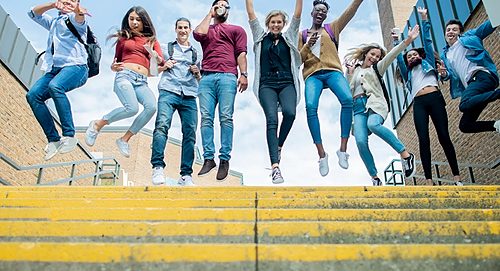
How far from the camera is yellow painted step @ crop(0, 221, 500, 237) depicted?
211 cm

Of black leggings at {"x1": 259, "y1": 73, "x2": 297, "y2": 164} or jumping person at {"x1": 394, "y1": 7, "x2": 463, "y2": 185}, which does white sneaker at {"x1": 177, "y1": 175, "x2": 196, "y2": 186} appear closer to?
black leggings at {"x1": 259, "y1": 73, "x2": 297, "y2": 164}

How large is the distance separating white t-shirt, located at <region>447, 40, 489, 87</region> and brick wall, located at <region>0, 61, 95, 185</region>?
819cm

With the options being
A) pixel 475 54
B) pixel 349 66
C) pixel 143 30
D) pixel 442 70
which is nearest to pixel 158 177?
pixel 143 30

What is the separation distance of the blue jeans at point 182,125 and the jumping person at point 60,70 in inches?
36.6

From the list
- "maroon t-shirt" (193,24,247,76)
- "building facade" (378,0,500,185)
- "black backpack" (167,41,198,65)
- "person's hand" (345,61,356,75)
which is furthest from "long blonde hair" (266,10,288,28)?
"building facade" (378,0,500,185)

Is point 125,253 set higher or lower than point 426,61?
lower

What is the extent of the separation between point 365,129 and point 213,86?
79.2 inches

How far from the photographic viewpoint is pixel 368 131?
212 inches

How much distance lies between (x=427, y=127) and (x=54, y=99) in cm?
422

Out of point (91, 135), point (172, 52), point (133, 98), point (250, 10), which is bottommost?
point (91, 135)

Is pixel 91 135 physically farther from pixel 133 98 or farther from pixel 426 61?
pixel 426 61

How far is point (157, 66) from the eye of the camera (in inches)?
198

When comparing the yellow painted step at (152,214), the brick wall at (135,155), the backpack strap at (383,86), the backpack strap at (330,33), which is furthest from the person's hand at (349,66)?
the brick wall at (135,155)

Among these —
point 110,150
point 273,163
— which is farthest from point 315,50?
point 110,150
